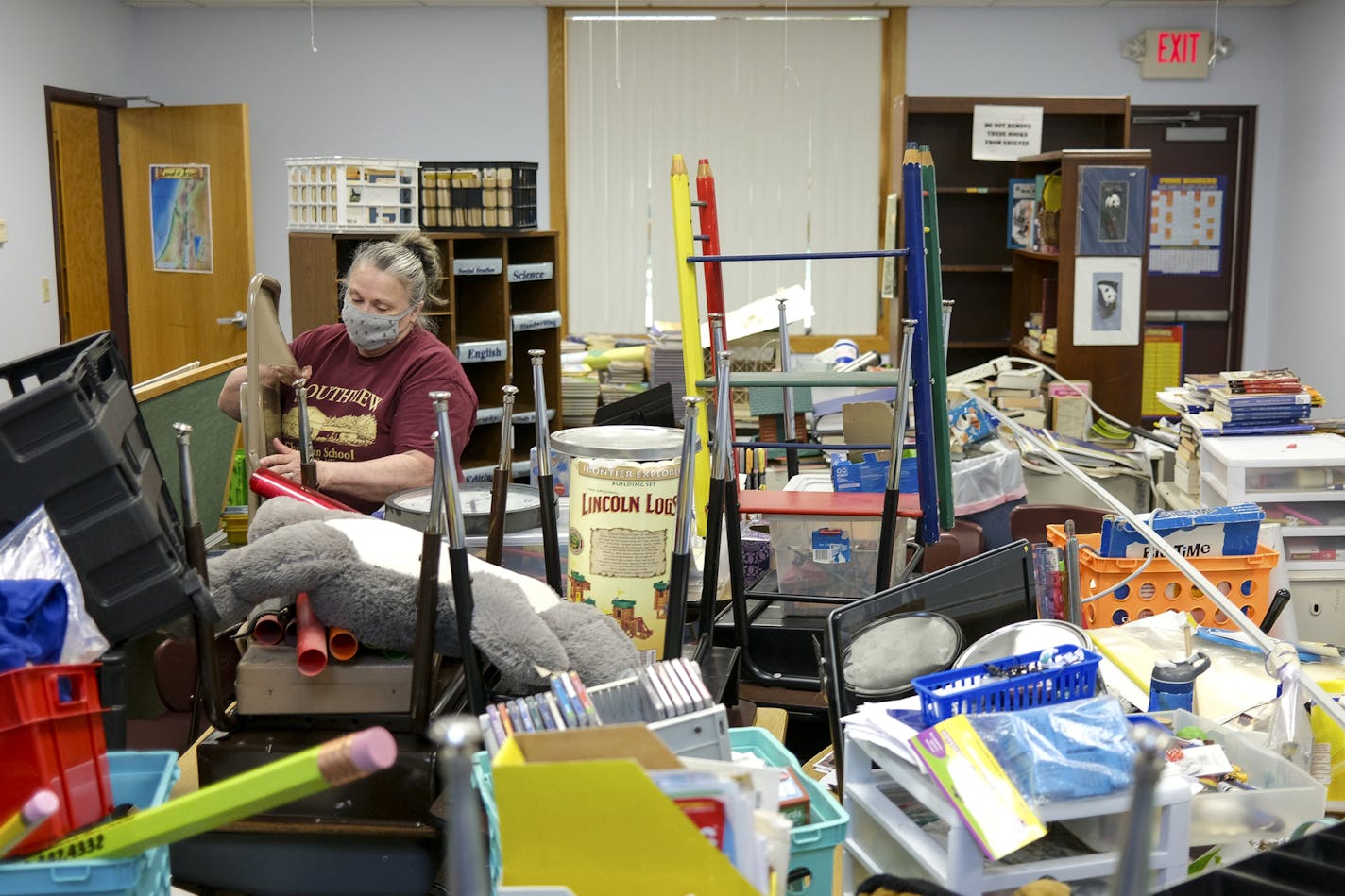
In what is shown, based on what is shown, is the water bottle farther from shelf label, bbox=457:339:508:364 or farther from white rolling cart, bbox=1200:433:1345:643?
shelf label, bbox=457:339:508:364

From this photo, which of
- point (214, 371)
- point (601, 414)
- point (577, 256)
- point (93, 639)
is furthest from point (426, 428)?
point (577, 256)

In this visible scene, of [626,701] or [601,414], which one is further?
[601,414]

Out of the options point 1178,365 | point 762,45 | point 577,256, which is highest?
point 762,45

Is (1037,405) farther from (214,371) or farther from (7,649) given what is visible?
(7,649)

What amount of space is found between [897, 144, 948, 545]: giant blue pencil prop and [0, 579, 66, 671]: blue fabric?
1397 millimetres

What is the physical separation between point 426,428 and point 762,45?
5.22m

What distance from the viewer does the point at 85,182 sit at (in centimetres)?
698

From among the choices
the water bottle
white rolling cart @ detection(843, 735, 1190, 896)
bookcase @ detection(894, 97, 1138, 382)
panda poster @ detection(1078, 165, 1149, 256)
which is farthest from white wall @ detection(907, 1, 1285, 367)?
white rolling cart @ detection(843, 735, 1190, 896)

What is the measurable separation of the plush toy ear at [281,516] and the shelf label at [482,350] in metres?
3.49

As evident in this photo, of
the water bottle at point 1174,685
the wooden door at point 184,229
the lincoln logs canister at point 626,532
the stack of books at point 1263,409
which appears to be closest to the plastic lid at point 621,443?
the lincoln logs canister at point 626,532

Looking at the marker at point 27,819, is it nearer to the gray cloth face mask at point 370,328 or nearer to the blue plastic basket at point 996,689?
the blue plastic basket at point 996,689

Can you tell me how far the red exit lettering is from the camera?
727 cm

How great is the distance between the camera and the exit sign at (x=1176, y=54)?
727 cm

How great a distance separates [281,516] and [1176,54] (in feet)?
22.5
